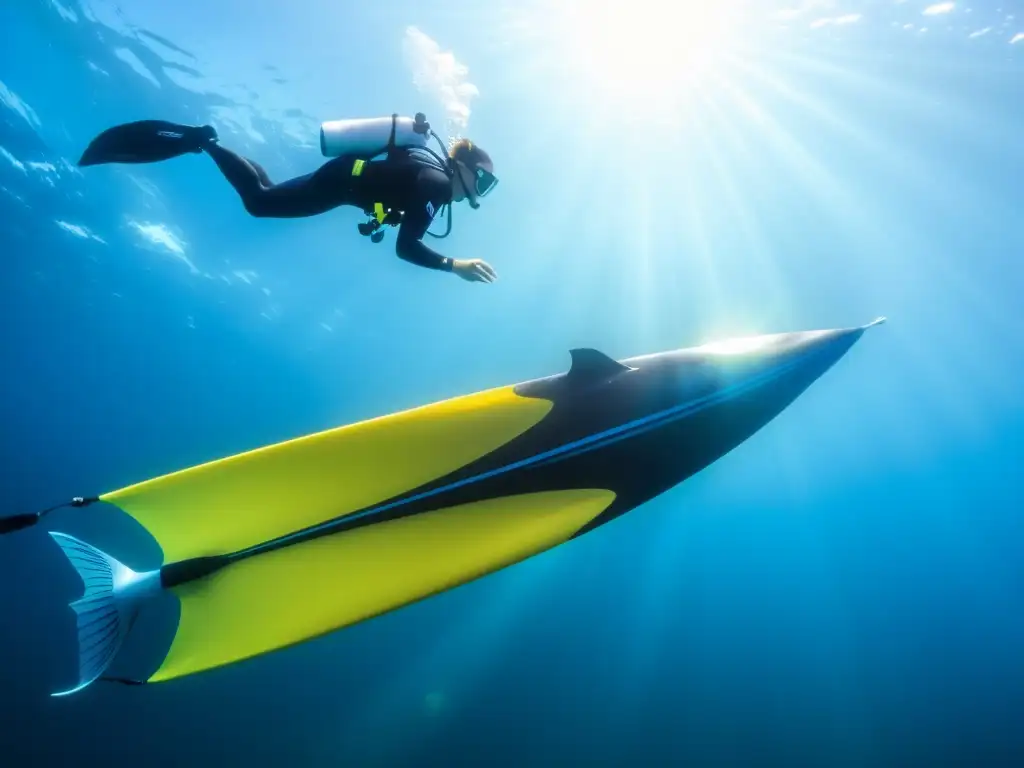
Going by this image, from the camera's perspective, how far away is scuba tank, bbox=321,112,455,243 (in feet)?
13.3

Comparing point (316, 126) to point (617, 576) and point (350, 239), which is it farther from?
point (617, 576)

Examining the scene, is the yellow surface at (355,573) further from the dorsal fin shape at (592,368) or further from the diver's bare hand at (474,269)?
the diver's bare hand at (474,269)

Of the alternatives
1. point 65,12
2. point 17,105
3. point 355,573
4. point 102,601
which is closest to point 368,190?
point 355,573

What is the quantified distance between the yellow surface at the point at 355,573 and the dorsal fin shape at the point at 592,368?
71cm

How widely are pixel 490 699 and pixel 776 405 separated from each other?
91.7 feet

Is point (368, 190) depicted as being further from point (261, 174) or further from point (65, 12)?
point (65, 12)

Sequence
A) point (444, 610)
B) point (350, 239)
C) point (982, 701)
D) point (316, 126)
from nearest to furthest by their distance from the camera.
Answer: point (316, 126) < point (350, 239) < point (444, 610) < point (982, 701)

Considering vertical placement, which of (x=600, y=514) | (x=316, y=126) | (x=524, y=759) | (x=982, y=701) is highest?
(x=316, y=126)

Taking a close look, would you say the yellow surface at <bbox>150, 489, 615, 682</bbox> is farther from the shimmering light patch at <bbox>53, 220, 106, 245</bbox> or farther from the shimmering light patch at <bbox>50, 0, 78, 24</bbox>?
the shimmering light patch at <bbox>53, 220, 106, 245</bbox>

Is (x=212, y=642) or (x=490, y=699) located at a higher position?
(x=212, y=642)

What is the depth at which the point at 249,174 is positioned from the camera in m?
4.38

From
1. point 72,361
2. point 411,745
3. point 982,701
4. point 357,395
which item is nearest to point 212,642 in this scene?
point 411,745

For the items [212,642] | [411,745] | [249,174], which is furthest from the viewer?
[411,745]

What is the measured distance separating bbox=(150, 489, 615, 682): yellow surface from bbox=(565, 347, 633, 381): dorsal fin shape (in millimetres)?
708
